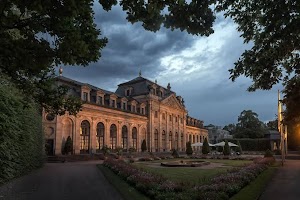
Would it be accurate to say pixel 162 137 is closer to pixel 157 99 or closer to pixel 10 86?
pixel 157 99

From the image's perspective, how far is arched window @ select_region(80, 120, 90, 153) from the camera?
159ft

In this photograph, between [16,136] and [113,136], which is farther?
[113,136]

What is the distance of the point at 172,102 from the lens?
78688 mm

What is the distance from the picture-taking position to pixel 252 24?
33.4 ft

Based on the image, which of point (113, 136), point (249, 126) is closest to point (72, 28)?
point (113, 136)

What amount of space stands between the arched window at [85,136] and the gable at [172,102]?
2701cm

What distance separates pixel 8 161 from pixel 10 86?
15.0ft

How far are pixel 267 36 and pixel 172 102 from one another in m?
69.1

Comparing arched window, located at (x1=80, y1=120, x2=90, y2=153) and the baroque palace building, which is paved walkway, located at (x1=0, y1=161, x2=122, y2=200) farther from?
arched window, located at (x1=80, y1=120, x2=90, y2=153)

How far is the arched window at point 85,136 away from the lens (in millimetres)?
48375

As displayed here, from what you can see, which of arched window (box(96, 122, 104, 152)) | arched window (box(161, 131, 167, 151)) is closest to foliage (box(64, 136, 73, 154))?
arched window (box(96, 122, 104, 152))

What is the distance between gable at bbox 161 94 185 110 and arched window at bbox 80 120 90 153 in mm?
27007

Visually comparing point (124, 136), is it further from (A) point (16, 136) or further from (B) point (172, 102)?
(A) point (16, 136)

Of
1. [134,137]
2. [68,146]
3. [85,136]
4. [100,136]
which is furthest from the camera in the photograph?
[134,137]
